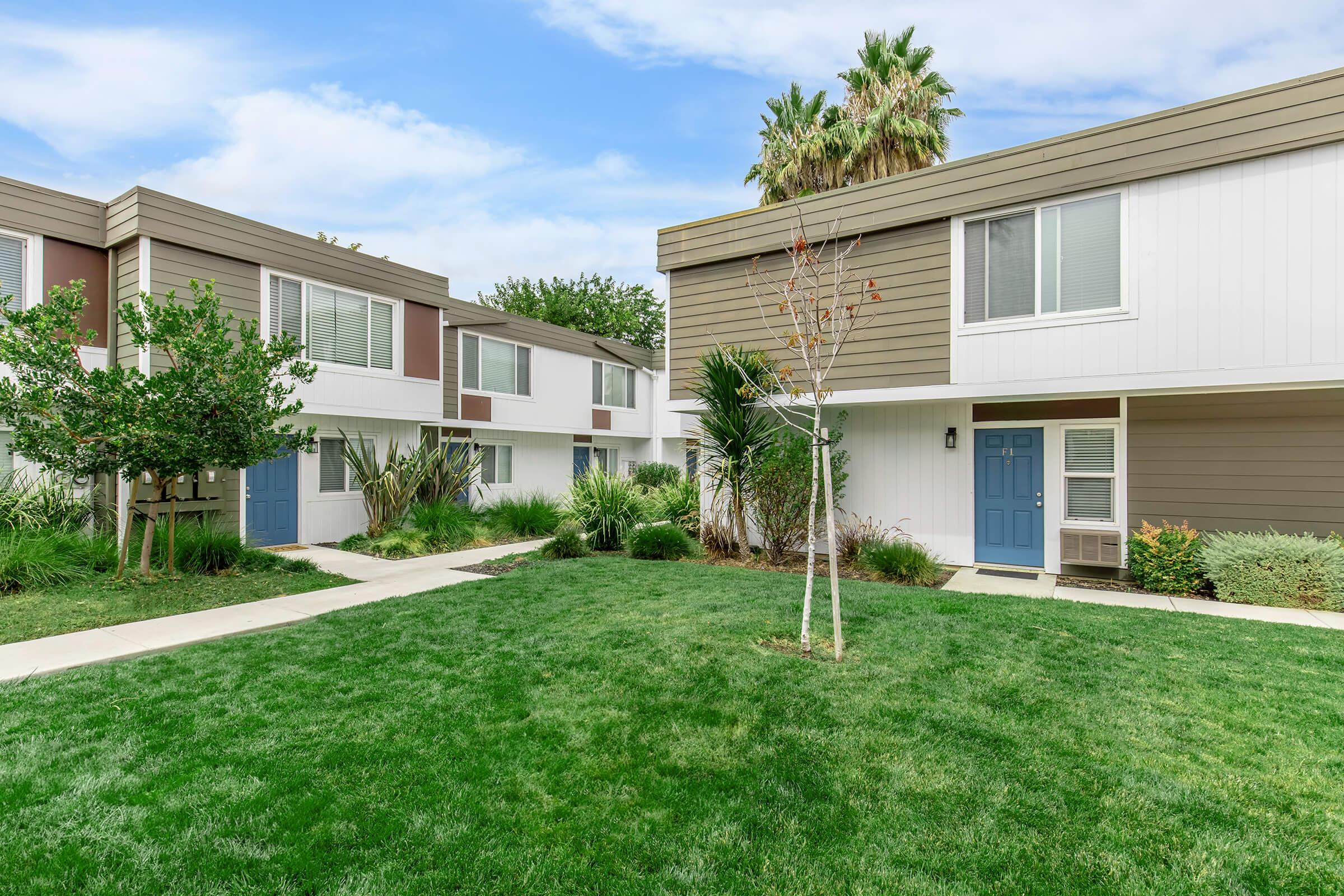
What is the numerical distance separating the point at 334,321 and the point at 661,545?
276 inches

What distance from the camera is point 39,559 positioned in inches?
261

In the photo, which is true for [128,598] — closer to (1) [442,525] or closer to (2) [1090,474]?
(1) [442,525]

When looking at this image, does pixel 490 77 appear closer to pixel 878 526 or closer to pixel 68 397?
pixel 68 397

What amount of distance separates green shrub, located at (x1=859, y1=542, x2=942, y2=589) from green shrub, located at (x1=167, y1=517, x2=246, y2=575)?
8.12 m

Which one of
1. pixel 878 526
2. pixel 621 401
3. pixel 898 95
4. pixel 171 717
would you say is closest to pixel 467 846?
pixel 171 717

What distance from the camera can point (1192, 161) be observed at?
21.9ft

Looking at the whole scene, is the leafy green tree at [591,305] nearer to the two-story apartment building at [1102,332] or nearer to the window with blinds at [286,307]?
the window with blinds at [286,307]

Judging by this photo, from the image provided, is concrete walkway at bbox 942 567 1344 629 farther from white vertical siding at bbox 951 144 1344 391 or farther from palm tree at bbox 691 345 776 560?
palm tree at bbox 691 345 776 560

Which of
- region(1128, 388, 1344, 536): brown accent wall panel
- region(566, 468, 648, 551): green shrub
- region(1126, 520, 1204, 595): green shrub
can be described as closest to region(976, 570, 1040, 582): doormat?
region(1126, 520, 1204, 595): green shrub

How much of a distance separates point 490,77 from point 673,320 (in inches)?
205

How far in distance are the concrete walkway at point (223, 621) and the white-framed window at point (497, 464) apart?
6179mm

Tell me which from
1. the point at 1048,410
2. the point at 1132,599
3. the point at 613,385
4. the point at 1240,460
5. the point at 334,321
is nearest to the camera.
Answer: the point at 1132,599

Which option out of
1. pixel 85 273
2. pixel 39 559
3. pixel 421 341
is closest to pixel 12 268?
pixel 85 273

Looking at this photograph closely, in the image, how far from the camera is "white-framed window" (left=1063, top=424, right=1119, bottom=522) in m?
7.78
